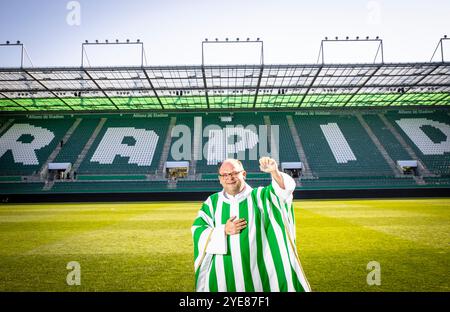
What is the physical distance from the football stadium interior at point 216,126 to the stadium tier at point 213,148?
0.14 m

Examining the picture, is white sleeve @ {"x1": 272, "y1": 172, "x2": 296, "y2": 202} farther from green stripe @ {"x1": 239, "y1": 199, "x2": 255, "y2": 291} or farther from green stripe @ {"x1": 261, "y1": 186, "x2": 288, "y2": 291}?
green stripe @ {"x1": 239, "y1": 199, "x2": 255, "y2": 291}

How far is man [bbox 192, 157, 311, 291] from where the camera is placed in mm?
3270

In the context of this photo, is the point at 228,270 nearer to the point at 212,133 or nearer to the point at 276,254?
the point at 276,254

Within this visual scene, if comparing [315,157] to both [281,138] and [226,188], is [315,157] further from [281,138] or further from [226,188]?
[226,188]

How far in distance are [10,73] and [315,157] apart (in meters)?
30.7

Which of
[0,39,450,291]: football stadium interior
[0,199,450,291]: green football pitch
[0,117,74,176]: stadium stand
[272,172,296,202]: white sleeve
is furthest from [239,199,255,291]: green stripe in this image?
[0,117,74,176]: stadium stand

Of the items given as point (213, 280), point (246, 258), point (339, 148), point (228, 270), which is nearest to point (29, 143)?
point (339, 148)

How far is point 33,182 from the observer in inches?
1214

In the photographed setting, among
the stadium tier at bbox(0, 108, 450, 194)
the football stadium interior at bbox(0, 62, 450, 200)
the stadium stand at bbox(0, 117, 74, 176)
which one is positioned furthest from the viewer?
the stadium stand at bbox(0, 117, 74, 176)

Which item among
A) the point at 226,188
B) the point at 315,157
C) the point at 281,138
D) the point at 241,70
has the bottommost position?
the point at 226,188

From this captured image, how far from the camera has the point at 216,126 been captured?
37.2 metres

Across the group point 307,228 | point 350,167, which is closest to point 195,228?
point 307,228

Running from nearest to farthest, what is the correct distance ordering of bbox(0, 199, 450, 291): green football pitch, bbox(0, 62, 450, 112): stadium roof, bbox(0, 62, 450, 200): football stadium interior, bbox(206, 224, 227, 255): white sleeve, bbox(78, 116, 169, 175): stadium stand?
1. bbox(206, 224, 227, 255): white sleeve
2. bbox(0, 199, 450, 291): green football pitch
3. bbox(0, 62, 450, 112): stadium roof
4. bbox(0, 62, 450, 200): football stadium interior
5. bbox(78, 116, 169, 175): stadium stand

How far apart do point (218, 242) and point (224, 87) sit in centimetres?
2961
